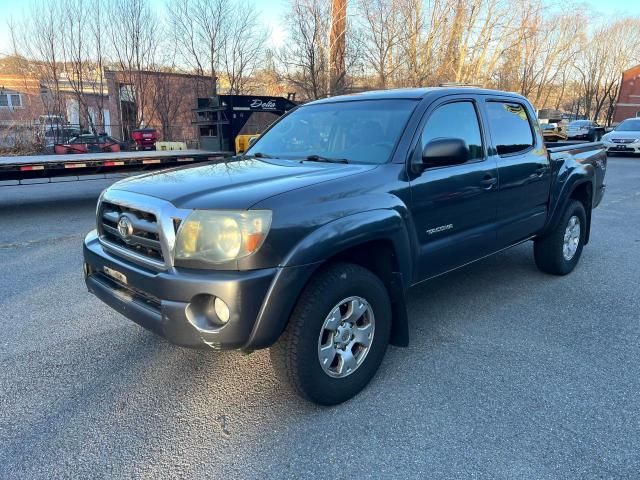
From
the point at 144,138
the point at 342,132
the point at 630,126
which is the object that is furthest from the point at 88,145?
the point at 630,126

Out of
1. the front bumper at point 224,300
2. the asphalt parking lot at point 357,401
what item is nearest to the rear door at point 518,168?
the asphalt parking lot at point 357,401

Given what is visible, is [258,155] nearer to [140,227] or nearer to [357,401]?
[140,227]

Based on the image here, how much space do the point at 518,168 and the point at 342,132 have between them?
1637 millimetres

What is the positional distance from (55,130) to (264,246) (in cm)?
2082

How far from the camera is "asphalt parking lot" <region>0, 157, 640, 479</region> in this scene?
2.42 metres

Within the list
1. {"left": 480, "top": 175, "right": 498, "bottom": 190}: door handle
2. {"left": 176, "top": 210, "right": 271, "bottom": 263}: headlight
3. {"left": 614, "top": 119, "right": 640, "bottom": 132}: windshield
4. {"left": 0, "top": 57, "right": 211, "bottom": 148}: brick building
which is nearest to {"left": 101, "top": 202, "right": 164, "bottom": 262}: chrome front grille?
{"left": 176, "top": 210, "right": 271, "bottom": 263}: headlight

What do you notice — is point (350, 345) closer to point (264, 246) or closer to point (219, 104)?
point (264, 246)

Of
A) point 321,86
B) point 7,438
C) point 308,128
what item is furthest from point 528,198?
point 321,86

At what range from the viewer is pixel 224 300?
237 cm

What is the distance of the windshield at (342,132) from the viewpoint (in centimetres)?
336

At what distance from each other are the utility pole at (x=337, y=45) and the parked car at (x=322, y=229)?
18.4 m

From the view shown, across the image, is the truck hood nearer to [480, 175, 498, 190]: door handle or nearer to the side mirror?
the side mirror

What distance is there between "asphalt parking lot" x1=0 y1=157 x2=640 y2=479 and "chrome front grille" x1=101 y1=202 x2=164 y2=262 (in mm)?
935

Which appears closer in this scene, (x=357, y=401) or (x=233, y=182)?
(x=233, y=182)
